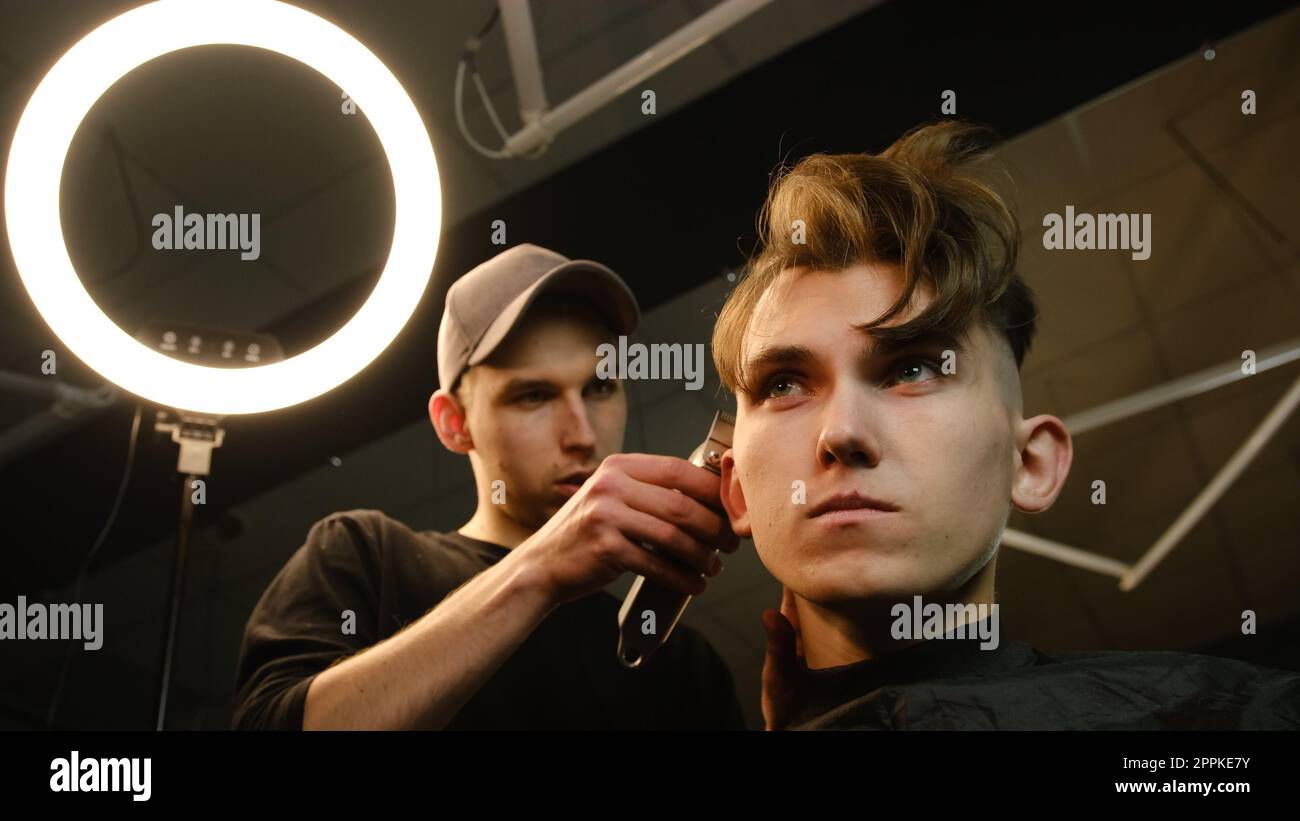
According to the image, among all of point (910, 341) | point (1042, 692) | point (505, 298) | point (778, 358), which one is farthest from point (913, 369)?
point (505, 298)

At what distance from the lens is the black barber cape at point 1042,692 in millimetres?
1012

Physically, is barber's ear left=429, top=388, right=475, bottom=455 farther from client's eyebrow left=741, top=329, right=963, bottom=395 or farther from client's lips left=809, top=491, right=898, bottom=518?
client's lips left=809, top=491, right=898, bottom=518

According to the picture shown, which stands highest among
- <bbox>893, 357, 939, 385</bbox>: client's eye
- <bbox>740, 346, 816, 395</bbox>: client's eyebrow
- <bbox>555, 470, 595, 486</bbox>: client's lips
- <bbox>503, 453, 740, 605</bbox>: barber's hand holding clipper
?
<bbox>740, 346, 816, 395</bbox>: client's eyebrow

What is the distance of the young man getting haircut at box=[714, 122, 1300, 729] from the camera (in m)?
1.01

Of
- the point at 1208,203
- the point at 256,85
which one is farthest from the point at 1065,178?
the point at 256,85

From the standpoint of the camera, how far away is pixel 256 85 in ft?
8.16

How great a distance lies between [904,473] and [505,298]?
777mm

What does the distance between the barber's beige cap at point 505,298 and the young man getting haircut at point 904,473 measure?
0.38 meters

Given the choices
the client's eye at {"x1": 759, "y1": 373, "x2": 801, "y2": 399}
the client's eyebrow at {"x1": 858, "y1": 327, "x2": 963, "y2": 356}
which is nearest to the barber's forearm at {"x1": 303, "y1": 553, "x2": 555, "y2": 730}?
the client's eye at {"x1": 759, "y1": 373, "x2": 801, "y2": 399}

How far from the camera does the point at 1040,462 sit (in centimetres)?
115

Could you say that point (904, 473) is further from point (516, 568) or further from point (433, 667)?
point (433, 667)

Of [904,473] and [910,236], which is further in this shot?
[910,236]

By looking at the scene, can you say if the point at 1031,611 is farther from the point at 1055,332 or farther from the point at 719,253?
the point at 719,253

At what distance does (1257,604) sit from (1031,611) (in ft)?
4.35
